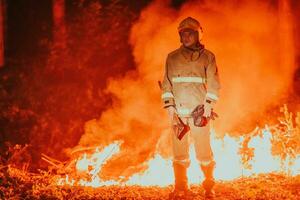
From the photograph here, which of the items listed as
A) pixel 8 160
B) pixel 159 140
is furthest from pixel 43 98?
pixel 159 140

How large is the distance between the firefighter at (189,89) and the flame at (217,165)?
105cm

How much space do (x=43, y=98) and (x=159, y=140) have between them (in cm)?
354

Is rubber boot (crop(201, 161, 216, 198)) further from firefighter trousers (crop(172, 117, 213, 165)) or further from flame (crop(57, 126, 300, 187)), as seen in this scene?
flame (crop(57, 126, 300, 187))

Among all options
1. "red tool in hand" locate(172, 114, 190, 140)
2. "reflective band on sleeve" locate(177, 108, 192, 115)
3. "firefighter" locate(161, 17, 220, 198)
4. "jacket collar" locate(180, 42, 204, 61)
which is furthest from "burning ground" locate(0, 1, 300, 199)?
"jacket collar" locate(180, 42, 204, 61)

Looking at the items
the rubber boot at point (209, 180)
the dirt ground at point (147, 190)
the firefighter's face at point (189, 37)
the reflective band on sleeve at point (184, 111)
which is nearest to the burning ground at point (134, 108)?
the dirt ground at point (147, 190)

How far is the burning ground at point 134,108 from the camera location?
8.52m

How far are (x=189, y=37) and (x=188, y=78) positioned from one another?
23.6 inches

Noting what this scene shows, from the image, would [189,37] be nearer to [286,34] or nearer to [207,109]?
[207,109]

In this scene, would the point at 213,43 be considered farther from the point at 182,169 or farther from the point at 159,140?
the point at 182,169

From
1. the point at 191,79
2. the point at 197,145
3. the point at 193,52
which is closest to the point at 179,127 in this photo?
the point at 197,145

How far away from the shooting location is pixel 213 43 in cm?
1062

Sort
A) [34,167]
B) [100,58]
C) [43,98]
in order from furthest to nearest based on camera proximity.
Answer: [100,58] → [43,98] → [34,167]

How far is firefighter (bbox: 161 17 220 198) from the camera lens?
7234mm

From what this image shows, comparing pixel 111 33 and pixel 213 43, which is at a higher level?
pixel 111 33
